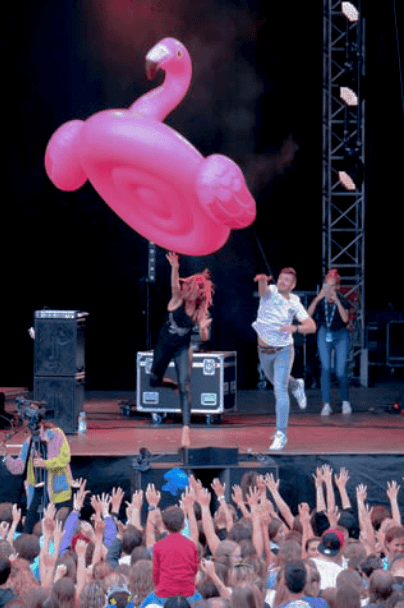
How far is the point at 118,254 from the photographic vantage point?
49.2ft

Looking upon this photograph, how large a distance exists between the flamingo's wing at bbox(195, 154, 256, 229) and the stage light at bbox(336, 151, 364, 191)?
11.8 ft

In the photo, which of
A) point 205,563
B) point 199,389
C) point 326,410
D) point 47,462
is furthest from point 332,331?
point 205,563

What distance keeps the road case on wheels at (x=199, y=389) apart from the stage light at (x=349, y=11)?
415 centimetres

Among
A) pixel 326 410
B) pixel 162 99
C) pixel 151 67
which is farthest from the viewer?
pixel 326 410

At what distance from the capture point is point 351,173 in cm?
1446

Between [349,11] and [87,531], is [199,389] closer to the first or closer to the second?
[349,11]

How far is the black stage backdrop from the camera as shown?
47.4 ft

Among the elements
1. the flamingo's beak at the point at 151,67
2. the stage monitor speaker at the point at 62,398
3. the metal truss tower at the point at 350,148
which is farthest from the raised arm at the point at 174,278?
the metal truss tower at the point at 350,148

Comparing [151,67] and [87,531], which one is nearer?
[87,531]

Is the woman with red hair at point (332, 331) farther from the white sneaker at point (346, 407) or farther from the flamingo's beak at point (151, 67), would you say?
the flamingo's beak at point (151, 67)

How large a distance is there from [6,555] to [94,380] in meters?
9.25

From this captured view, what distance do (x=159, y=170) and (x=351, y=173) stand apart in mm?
4025

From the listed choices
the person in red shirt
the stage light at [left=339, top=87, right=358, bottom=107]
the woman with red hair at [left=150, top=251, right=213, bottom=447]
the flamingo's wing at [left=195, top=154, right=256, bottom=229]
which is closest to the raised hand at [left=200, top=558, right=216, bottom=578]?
the person in red shirt

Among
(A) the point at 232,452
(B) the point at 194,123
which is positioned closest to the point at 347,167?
(B) the point at 194,123
